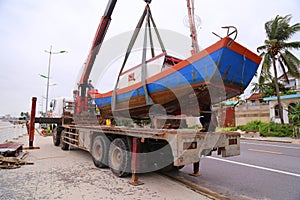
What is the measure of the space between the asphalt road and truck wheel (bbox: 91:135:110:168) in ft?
6.14

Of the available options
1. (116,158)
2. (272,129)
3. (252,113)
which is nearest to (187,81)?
(116,158)

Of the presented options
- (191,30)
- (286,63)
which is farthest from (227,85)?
(286,63)

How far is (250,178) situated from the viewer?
4.93 meters

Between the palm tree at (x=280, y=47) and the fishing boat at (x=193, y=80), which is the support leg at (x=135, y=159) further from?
the palm tree at (x=280, y=47)

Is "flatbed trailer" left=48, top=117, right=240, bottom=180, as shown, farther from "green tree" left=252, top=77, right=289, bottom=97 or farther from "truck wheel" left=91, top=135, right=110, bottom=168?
"green tree" left=252, top=77, right=289, bottom=97

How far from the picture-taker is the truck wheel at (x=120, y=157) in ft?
15.1

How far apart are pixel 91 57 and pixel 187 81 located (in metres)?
6.22

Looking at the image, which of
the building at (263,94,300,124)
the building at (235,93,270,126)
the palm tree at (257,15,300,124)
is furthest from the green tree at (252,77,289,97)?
the palm tree at (257,15,300,124)

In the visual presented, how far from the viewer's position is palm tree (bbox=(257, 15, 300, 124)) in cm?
1775

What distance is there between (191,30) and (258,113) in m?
13.5

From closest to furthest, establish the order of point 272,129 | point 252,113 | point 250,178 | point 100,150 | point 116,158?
point 250,178 < point 116,158 < point 100,150 < point 272,129 < point 252,113

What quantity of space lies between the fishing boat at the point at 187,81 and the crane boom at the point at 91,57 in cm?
304

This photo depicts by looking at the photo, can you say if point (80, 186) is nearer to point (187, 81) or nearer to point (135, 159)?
point (135, 159)

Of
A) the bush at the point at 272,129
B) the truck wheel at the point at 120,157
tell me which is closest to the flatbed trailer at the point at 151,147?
the truck wheel at the point at 120,157
